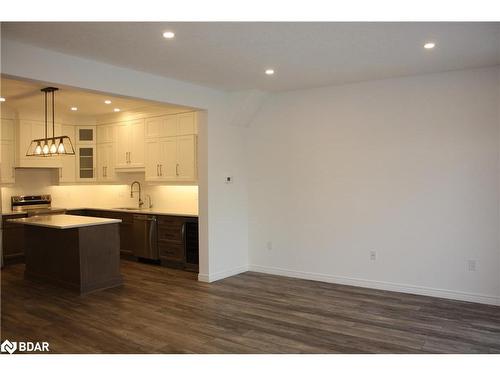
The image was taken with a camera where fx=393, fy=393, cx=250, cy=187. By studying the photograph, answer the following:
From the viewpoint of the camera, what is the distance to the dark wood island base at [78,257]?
5.03m

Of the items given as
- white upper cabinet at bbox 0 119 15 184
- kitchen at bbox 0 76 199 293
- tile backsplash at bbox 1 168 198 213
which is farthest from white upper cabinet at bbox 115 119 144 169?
white upper cabinet at bbox 0 119 15 184

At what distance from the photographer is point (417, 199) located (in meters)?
4.86

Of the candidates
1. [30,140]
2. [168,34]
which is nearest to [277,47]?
[168,34]

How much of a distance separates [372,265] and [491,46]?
113 inches

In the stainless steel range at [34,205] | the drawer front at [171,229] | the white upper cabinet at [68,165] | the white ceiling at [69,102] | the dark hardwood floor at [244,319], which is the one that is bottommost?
the dark hardwood floor at [244,319]

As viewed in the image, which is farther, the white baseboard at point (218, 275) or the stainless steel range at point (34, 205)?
the stainless steel range at point (34, 205)

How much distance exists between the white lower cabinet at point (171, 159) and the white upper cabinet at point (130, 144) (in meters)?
0.26

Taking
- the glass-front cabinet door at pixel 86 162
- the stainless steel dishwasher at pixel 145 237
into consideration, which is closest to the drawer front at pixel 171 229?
the stainless steel dishwasher at pixel 145 237

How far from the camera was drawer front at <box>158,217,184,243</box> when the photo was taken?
627 centimetres

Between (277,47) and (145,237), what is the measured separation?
425cm

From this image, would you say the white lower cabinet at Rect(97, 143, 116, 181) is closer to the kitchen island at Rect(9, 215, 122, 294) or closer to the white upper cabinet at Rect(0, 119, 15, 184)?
the white upper cabinet at Rect(0, 119, 15, 184)

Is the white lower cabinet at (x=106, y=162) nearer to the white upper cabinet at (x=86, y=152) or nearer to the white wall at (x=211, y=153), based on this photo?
the white upper cabinet at (x=86, y=152)

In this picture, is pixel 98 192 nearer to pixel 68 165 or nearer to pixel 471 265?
pixel 68 165

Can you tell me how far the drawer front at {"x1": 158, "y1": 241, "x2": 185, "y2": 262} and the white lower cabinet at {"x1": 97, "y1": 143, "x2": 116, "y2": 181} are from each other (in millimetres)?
2088
